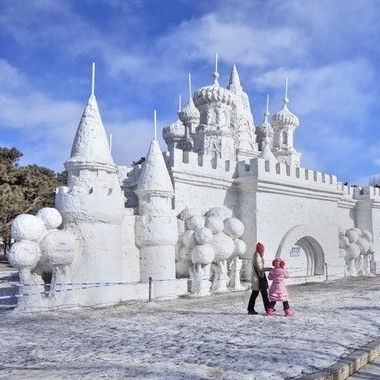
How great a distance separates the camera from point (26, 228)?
9812mm

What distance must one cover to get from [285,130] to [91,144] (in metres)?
13.9

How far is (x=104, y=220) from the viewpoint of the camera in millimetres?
10805

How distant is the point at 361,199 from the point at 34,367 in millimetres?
19130

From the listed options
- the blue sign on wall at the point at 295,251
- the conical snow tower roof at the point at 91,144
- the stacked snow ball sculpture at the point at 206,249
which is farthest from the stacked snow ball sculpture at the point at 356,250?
the conical snow tower roof at the point at 91,144

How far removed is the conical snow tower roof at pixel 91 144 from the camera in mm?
10984

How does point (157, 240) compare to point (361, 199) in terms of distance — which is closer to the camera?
point (157, 240)

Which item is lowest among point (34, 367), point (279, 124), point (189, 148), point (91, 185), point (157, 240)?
point (34, 367)

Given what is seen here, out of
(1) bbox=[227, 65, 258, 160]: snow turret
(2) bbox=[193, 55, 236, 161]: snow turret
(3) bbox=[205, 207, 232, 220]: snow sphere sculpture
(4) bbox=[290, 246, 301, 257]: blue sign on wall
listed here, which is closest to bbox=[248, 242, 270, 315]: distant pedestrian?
(3) bbox=[205, 207, 232, 220]: snow sphere sculpture

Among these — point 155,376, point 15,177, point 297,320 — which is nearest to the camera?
point 155,376

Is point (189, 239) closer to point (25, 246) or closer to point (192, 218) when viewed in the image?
point (192, 218)

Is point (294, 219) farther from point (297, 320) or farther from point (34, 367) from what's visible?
point (34, 367)

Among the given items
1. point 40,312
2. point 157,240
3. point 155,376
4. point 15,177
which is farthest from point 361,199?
Result: point 15,177

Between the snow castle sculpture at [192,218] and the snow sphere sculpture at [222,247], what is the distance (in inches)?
1.2

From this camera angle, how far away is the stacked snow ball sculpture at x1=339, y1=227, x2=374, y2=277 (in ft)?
61.9
